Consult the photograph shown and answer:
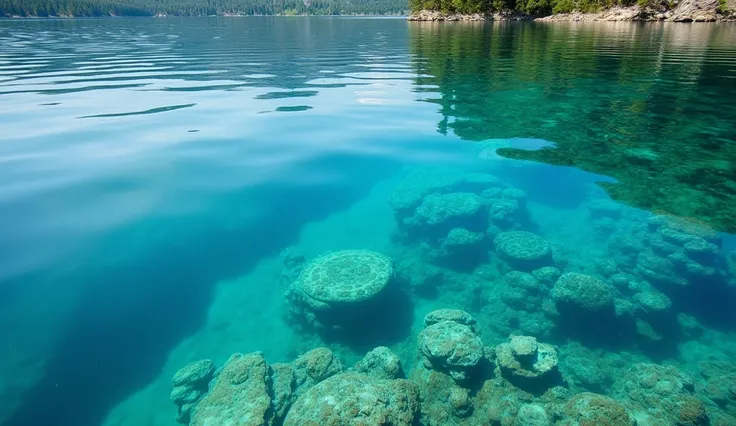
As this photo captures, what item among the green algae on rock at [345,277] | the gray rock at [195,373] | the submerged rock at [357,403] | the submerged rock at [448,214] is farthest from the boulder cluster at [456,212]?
the gray rock at [195,373]

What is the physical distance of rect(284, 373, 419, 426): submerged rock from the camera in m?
5.18

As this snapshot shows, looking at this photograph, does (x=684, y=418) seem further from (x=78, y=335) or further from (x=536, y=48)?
(x=536, y=48)

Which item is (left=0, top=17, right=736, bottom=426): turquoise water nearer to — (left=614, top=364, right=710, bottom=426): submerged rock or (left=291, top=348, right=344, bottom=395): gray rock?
(left=614, top=364, right=710, bottom=426): submerged rock

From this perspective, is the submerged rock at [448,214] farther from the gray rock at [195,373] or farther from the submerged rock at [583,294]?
the gray rock at [195,373]

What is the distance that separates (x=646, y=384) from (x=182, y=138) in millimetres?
16756

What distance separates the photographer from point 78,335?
310 inches

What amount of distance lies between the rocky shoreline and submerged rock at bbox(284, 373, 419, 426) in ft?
312

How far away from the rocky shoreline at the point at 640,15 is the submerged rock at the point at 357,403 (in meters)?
95.0

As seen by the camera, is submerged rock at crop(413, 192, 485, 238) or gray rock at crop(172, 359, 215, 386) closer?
gray rock at crop(172, 359, 215, 386)

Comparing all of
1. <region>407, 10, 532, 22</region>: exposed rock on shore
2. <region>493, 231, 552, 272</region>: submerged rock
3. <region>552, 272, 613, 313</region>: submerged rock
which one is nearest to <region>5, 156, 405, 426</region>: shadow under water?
<region>493, 231, 552, 272</region>: submerged rock

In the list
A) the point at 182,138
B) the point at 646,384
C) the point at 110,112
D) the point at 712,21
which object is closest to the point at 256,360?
the point at 646,384

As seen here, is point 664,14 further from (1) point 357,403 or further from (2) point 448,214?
(1) point 357,403

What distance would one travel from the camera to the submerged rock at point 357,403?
5.18 m

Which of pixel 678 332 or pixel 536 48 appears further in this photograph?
pixel 536 48
